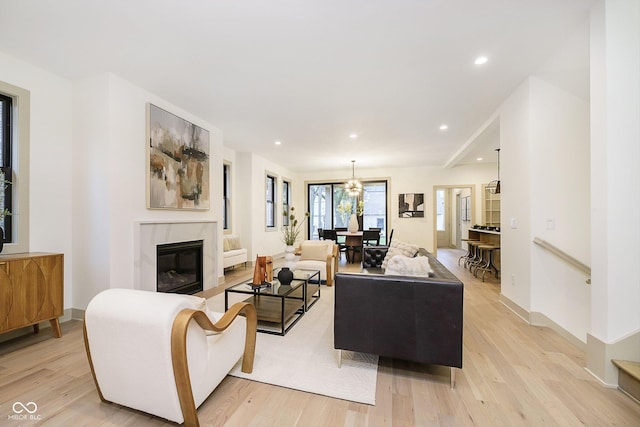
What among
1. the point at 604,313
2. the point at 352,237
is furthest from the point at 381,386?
the point at 352,237

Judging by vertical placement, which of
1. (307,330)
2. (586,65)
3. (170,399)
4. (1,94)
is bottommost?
(307,330)

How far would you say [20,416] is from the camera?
63.5 inches

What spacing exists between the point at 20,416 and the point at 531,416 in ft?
10.3

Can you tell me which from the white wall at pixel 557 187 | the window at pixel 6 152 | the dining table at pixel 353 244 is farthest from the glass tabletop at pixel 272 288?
the dining table at pixel 353 244

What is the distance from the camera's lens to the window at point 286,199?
27.8 feet

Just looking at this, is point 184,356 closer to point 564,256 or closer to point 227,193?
point 564,256

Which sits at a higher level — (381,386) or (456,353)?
(456,353)

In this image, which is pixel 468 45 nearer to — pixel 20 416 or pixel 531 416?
pixel 531 416

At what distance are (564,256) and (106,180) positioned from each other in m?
5.02

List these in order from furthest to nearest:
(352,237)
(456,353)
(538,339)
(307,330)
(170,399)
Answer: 1. (352,237)
2. (307,330)
3. (538,339)
4. (456,353)
5. (170,399)

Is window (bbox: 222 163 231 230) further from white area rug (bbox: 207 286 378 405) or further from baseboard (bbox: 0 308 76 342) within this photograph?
white area rug (bbox: 207 286 378 405)

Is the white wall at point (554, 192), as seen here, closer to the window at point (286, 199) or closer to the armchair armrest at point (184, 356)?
the armchair armrest at point (184, 356)

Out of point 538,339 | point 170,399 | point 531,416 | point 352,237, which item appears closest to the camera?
point 170,399

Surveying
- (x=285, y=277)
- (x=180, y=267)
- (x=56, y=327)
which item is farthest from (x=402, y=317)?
(x=180, y=267)
